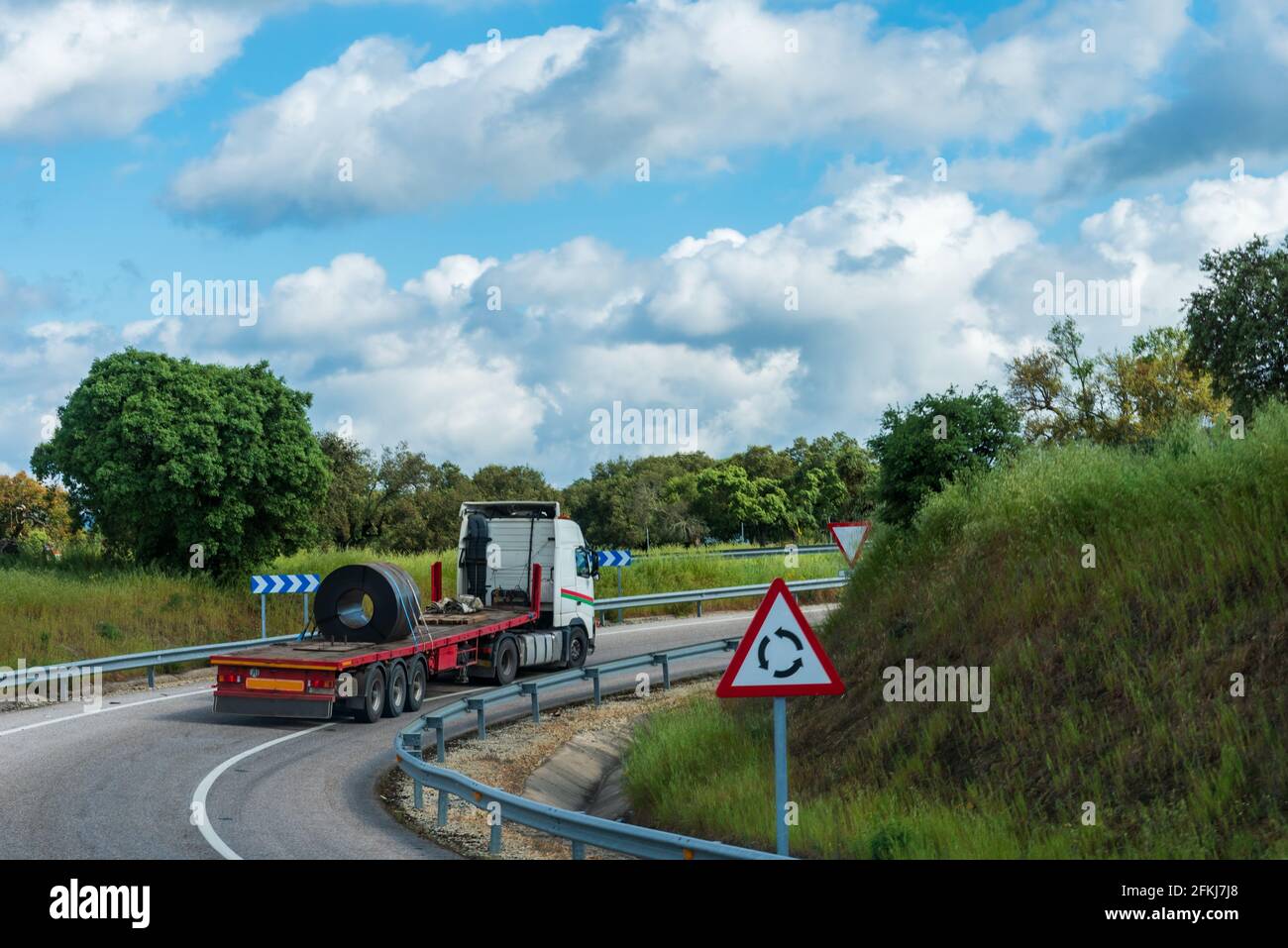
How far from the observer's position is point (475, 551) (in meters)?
25.4

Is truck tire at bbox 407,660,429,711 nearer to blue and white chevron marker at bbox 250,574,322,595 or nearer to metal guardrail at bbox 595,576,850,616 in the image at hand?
blue and white chevron marker at bbox 250,574,322,595

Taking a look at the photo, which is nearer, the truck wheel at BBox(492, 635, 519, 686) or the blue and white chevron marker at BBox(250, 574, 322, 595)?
the truck wheel at BBox(492, 635, 519, 686)

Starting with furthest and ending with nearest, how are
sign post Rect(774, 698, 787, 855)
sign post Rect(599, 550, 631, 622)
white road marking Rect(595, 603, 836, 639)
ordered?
sign post Rect(599, 550, 631, 622)
white road marking Rect(595, 603, 836, 639)
sign post Rect(774, 698, 787, 855)

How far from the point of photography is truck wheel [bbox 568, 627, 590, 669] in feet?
84.9

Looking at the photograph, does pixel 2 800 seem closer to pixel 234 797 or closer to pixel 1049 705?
pixel 234 797

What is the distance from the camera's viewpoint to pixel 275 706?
18297 millimetres

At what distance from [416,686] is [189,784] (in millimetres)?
6438

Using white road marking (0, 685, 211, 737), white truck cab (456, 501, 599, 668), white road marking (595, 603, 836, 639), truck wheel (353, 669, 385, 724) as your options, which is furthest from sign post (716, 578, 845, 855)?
white road marking (595, 603, 836, 639)

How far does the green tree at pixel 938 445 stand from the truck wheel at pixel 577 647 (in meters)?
9.99

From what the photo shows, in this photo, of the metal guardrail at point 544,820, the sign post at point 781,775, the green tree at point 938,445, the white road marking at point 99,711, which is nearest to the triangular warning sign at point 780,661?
the sign post at point 781,775

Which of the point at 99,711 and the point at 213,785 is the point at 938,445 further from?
the point at 99,711

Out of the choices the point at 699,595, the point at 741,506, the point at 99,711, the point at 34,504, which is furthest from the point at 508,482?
the point at 99,711
